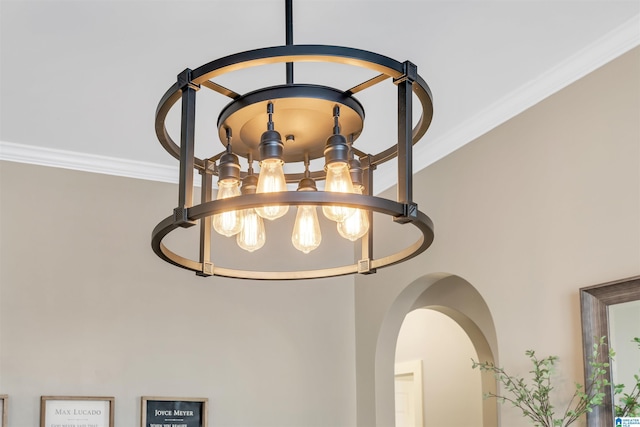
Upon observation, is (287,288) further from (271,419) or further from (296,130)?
(296,130)

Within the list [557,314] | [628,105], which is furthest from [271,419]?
[628,105]

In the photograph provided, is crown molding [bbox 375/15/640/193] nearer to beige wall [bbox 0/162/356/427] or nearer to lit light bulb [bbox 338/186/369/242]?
beige wall [bbox 0/162/356/427]

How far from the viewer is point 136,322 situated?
349 centimetres

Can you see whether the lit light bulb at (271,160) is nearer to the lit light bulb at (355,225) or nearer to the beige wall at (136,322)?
the lit light bulb at (355,225)

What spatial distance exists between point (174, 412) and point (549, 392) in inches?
67.1

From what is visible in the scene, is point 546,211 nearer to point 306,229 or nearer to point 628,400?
point 628,400

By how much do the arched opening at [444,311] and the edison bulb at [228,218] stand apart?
1.77m

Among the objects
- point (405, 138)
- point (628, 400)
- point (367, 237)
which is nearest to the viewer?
point (405, 138)

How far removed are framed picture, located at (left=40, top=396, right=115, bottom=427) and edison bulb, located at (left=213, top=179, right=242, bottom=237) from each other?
1949mm

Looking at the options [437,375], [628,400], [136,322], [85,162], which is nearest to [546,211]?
[628,400]

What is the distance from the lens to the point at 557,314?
2.61m

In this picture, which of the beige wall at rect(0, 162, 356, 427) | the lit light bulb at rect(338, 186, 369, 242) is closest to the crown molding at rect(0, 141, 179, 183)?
the beige wall at rect(0, 162, 356, 427)

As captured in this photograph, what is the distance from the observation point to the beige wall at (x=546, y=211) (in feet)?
7.99

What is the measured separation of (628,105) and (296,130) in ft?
4.22
